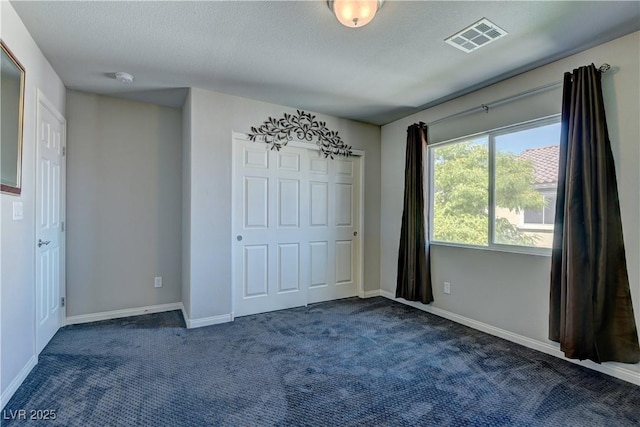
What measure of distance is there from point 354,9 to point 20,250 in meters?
2.63

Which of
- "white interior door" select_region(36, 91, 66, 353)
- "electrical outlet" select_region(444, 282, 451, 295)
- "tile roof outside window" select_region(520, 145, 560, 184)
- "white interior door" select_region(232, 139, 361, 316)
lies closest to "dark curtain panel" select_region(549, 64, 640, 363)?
"tile roof outside window" select_region(520, 145, 560, 184)

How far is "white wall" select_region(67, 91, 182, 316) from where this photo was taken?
10.7 feet

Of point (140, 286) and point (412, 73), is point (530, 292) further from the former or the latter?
point (140, 286)

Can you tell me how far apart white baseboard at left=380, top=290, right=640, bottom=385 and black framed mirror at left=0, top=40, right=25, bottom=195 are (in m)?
3.85

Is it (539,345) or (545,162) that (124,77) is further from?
(539,345)

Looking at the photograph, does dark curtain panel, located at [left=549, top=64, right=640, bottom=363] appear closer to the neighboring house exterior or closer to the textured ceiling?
the neighboring house exterior

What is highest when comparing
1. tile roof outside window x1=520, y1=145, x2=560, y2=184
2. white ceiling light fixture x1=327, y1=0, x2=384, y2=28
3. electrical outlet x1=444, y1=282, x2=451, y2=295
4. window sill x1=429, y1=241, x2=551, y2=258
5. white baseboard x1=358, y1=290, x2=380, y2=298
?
white ceiling light fixture x1=327, y1=0, x2=384, y2=28

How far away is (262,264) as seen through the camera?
12.0ft

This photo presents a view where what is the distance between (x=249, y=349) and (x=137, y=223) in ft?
6.53

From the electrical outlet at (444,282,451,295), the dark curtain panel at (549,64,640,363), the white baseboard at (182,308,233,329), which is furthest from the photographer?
the electrical outlet at (444,282,451,295)

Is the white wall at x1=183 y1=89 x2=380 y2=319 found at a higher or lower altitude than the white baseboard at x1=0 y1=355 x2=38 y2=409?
higher

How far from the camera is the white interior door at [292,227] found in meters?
3.53

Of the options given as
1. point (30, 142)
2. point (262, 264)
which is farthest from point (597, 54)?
point (30, 142)

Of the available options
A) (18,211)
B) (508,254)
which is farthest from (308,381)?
(18,211)
